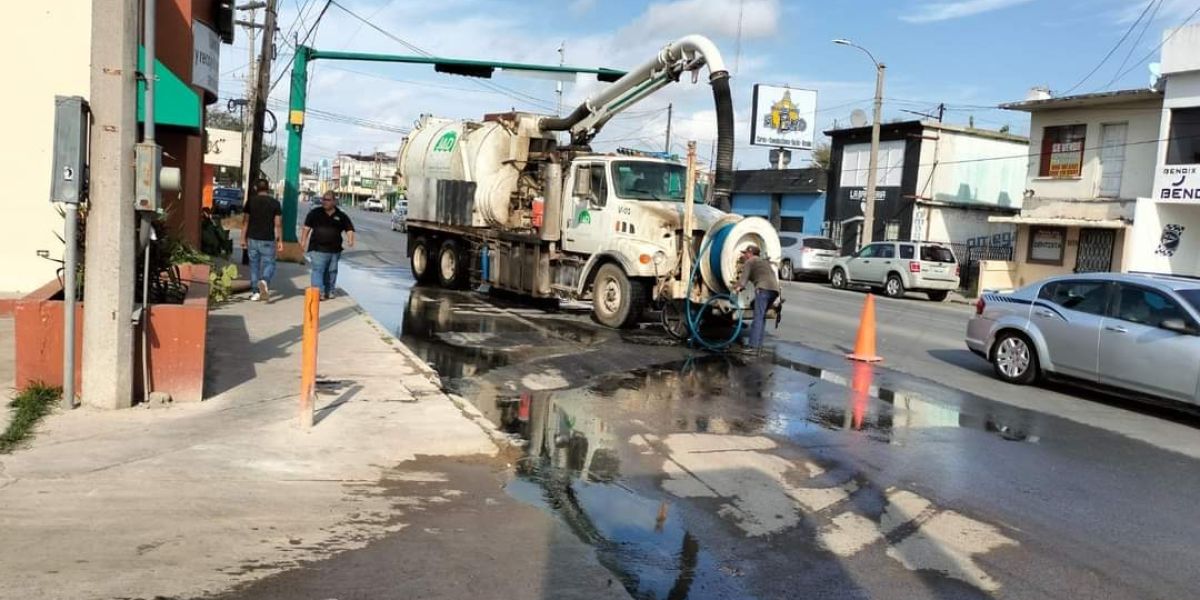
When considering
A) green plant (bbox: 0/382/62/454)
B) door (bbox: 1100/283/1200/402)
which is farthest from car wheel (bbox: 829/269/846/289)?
green plant (bbox: 0/382/62/454)

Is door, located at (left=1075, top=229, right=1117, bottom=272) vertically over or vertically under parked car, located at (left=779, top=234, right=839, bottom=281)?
over

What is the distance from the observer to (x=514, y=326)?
13.6m

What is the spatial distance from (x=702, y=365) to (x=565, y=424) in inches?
146

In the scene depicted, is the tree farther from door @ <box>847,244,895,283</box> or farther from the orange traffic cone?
the orange traffic cone

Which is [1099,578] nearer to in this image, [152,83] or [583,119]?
[152,83]

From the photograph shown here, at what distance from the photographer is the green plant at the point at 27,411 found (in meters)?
5.90

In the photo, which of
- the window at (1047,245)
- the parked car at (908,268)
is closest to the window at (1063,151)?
the window at (1047,245)

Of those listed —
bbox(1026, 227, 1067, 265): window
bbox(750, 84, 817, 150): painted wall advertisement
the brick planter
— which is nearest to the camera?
the brick planter

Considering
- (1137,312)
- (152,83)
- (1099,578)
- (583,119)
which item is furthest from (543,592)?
(583,119)

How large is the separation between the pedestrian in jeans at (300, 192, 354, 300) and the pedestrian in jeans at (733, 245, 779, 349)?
222 inches

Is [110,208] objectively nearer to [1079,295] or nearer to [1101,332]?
[1101,332]

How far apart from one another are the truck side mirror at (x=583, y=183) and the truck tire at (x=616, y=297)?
1.26 m

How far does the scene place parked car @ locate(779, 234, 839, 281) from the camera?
31750mm

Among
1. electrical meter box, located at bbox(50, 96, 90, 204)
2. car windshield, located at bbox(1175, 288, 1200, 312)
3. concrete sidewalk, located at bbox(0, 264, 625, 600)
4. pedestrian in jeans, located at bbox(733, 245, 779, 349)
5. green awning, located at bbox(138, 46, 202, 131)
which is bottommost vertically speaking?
concrete sidewalk, located at bbox(0, 264, 625, 600)
